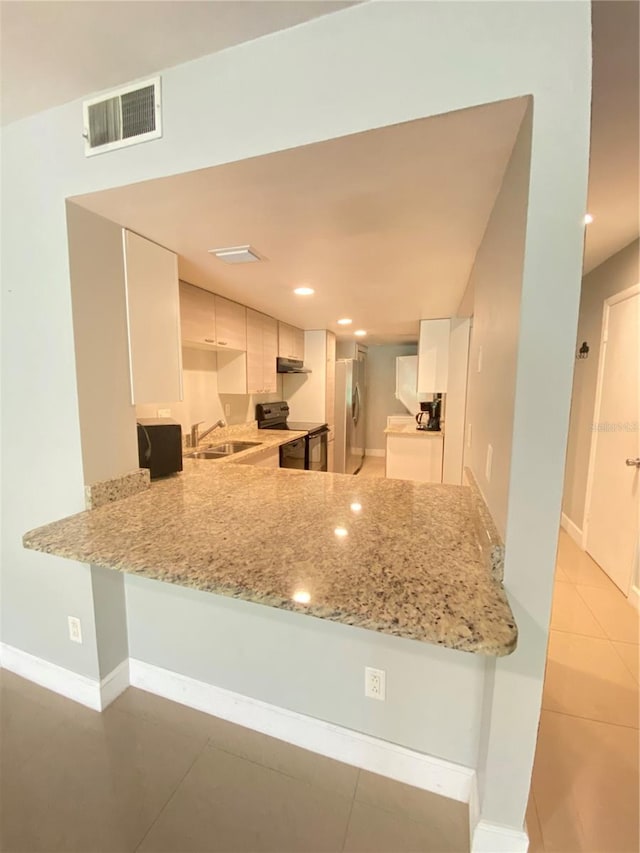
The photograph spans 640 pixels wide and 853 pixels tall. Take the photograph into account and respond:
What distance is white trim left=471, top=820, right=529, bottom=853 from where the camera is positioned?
3.41 ft

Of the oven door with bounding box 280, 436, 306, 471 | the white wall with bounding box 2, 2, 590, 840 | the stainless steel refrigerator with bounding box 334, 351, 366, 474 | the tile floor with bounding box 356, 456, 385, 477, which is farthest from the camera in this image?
the tile floor with bounding box 356, 456, 385, 477

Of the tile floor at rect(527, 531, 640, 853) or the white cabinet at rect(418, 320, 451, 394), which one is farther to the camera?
the white cabinet at rect(418, 320, 451, 394)

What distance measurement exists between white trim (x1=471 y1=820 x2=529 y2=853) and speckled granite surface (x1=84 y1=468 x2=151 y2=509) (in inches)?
68.5

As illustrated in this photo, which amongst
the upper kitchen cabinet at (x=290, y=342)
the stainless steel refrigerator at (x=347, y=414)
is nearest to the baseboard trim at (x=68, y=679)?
the upper kitchen cabinet at (x=290, y=342)

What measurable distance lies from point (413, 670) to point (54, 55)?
231cm

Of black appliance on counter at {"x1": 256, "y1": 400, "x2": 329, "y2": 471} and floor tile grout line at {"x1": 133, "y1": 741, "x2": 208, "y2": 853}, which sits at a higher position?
black appliance on counter at {"x1": 256, "y1": 400, "x2": 329, "y2": 471}

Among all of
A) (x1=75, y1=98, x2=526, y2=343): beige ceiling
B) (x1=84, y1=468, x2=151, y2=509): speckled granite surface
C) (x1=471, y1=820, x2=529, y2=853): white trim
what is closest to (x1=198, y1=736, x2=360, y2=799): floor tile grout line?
(x1=471, y1=820, x2=529, y2=853): white trim

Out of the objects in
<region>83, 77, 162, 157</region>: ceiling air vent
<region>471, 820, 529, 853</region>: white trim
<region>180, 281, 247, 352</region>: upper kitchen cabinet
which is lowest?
<region>471, 820, 529, 853</region>: white trim

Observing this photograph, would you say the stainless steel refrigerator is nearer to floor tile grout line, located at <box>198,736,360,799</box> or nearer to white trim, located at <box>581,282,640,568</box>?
white trim, located at <box>581,282,640,568</box>

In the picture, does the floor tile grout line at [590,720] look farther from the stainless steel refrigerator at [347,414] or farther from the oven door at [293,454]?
the stainless steel refrigerator at [347,414]

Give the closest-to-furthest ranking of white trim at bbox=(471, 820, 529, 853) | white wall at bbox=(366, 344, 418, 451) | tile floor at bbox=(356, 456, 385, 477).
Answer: white trim at bbox=(471, 820, 529, 853) → tile floor at bbox=(356, 456, 385, 477) → white wall at bbox=(366, 344, 418, 451)

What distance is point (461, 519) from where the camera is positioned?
1360 mm

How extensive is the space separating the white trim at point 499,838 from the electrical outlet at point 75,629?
1.69m

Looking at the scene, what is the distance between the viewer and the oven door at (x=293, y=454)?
11.7ft
